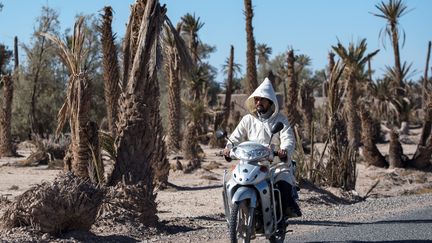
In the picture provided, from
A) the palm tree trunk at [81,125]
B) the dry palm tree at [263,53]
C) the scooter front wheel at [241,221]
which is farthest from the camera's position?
the dry palm tree at [263,53]

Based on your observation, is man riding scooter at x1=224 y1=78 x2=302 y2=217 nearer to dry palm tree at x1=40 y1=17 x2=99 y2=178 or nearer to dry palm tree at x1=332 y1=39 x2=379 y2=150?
dry palm tree at x1=40 y1=17 x2=99 y2=178

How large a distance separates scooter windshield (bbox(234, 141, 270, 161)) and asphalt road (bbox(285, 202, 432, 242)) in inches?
77.0

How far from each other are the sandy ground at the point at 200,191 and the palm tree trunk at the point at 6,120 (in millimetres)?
1352

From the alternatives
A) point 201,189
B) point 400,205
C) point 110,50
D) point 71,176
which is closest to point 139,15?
point 71,176

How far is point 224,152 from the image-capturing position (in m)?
9.27

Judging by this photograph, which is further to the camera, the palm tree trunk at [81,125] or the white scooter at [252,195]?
the palm tree trunk at [81,125]

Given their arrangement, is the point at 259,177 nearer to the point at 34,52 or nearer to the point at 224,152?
the point at 224,152

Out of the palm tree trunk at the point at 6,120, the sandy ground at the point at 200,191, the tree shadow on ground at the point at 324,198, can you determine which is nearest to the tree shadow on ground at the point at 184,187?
the sandy ground at the point at 200,191

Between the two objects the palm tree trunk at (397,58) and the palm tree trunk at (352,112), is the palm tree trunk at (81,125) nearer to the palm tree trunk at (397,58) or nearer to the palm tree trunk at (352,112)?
the palm tree trunk at (352,112)

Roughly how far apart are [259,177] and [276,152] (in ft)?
1.72

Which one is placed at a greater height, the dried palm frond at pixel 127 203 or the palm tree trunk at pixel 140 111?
the palm tree trunk at pixel 140 111

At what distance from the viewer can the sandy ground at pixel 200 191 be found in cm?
1129

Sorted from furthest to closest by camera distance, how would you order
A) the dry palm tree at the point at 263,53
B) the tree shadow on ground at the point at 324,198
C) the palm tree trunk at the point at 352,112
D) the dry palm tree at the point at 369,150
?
the dry palm tree at the point at 263,53
the palm tree trunk at the point at 352,112
the dry palm tree at the point at 369,150
the tree shadow on ground at the point at 324,198

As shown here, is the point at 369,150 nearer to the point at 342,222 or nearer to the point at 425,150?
the point at 425,150
